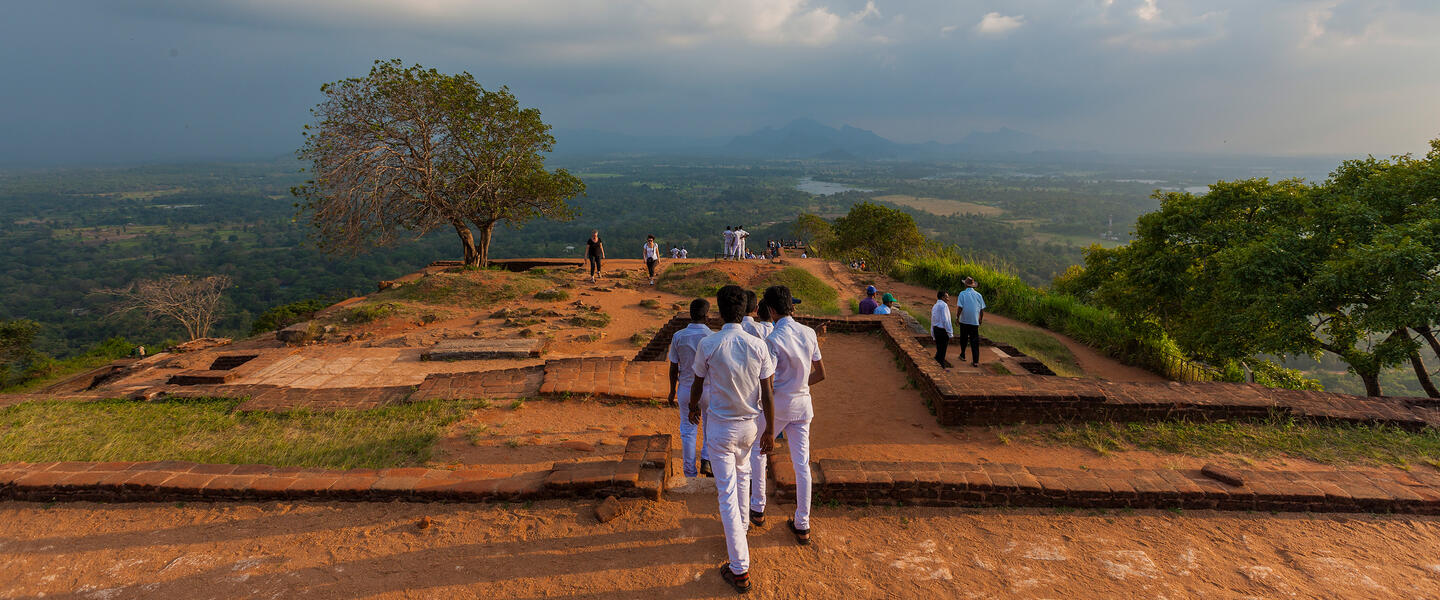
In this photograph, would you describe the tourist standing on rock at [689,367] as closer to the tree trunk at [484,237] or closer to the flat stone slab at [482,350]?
the flat stone slab at [482,350]

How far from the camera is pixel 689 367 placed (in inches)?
155

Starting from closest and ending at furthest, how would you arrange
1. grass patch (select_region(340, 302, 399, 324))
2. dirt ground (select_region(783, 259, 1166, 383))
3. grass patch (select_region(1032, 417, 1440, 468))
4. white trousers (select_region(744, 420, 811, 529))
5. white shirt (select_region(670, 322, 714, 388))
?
white trousers (select_region(744, 420, 811, 529)), white shirt (select_region(670, 322, 714, 388)), grass patch (select_region(1032, 417, 1440, 468)), grass patch (select_region(340, 302, 399, 324)), dirt ground (select_region(783, 259, 1166, 383))

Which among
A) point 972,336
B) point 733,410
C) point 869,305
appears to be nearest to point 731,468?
point 733,410

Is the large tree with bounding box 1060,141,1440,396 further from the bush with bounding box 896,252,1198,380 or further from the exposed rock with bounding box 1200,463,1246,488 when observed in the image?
the exposed rock with bounding box 1200,463,1246,488

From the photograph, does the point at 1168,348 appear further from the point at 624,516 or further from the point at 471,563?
the point at 471,563

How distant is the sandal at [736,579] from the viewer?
3035 millimetres

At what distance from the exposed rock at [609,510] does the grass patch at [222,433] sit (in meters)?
1.98

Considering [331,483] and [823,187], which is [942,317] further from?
[823,187]

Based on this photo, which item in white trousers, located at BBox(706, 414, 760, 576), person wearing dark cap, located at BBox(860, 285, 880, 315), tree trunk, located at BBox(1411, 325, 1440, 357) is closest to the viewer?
white trousers, located at BBox(706, 414, 760, 576)

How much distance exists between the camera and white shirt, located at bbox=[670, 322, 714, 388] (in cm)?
382

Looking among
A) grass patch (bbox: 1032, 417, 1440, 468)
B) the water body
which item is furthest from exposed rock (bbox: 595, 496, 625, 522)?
the water body

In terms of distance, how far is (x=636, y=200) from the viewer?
116 m

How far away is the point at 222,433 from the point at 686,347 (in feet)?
16.1

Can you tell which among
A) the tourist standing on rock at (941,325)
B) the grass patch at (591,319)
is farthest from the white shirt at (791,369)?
the grass patch at (591,319)
